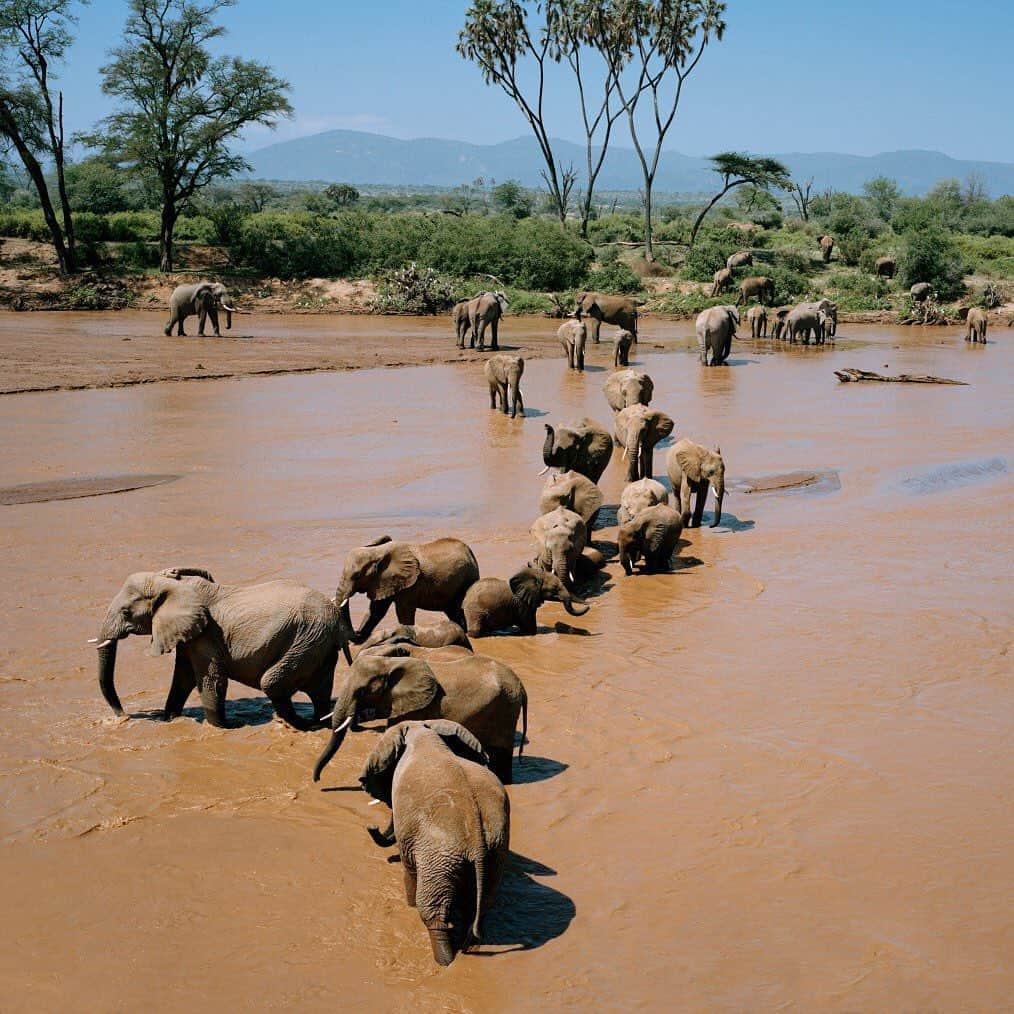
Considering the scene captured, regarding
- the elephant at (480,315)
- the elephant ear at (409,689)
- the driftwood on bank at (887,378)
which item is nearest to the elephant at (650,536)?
the elephant ear at (409,689)

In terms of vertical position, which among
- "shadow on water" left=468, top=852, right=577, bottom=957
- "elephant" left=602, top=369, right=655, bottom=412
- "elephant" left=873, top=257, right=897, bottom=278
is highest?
"elephant" left=873, top=257, right=897, bottom=278

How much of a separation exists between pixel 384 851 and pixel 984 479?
1151cm

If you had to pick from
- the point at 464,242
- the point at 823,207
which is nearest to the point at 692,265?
the point at 464,242

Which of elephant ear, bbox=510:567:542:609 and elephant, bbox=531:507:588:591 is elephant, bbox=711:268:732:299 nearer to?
elephant, bbox=531:507:588:591

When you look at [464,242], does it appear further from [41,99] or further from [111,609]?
[111,609]

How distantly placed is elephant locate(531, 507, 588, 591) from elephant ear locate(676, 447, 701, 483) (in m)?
2.34

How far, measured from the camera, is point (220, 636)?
7121mm

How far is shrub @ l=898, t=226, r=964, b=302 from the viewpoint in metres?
38.9

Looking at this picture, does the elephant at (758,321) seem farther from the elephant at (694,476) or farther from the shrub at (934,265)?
the elephant at (694,476)

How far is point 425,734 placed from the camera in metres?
5.46

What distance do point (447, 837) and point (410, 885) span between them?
425mm

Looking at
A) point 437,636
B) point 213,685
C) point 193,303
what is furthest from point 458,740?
point 193,303

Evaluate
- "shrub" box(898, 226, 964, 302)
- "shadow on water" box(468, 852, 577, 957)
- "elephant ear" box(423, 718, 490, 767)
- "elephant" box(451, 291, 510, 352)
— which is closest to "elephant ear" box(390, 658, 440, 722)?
"elephant ear" box(423, 718, 490, 767)

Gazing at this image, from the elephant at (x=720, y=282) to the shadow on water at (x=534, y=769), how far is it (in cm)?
3403
